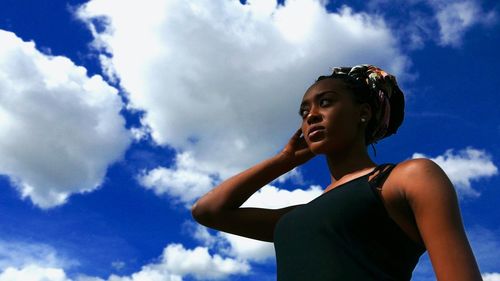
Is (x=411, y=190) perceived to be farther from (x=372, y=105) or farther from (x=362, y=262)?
(x=372, y=105)

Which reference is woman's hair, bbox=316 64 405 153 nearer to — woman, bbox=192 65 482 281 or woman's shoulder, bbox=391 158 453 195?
woman, bbox=192 65 482 281

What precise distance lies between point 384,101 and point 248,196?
4.53ft

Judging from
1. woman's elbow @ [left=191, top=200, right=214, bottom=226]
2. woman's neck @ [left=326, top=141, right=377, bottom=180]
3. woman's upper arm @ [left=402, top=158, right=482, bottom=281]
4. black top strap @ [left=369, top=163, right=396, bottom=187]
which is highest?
woman's elbow @ [left=191, top=200, right=214, bottom=226]

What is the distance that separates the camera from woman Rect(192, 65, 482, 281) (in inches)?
118

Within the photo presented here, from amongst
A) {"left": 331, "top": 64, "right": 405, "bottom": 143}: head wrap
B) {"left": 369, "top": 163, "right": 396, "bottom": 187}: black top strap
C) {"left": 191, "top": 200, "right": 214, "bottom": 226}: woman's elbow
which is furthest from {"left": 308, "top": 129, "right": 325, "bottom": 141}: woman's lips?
{"left": 191, "top": 200, "right": 214, "bottom": 226}: woman's elbow

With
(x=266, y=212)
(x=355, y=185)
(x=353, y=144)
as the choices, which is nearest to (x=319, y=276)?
(x=355, y=185)

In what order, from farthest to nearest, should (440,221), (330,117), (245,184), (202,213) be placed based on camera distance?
(202,213)
(245,184)
(330,117)
(440,221)

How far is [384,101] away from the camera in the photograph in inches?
172

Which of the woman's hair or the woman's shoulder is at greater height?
the woman's hair

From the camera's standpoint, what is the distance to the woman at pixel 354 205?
9.84 feet

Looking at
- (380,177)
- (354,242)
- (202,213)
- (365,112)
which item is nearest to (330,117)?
(365,112)

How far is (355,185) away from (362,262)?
0.50 metres

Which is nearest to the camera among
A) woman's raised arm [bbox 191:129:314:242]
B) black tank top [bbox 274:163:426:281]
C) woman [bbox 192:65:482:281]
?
woman [bbox 192:65:482:281]

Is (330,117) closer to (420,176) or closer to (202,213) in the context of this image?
(420,176)
